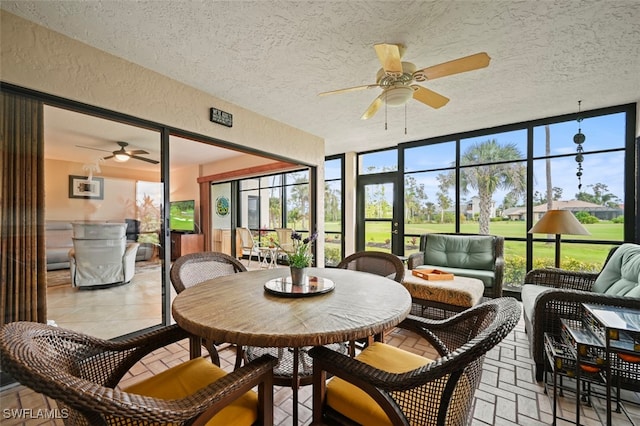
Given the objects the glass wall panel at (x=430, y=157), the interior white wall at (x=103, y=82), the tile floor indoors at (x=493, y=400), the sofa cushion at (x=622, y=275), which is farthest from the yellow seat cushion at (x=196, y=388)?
the glass wall panel at (x=430, y=157)

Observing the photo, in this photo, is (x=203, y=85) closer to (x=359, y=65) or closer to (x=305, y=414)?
(x=359, y=65)

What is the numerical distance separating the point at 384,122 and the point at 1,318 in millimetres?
4504

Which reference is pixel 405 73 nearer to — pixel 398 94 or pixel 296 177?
pixel 398 94

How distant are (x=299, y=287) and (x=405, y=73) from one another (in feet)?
6.17

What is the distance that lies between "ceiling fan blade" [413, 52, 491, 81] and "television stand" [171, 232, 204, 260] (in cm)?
664

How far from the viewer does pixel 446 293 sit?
2.67 metres

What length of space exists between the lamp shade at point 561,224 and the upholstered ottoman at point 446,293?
3.03 ft

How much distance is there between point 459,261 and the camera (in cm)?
385

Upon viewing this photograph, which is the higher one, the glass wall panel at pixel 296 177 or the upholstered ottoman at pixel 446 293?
the glass wall panel at pixel 296 177

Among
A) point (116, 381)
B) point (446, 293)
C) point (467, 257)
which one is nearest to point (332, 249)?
point (467, 257)

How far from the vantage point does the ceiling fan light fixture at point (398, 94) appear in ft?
7.29

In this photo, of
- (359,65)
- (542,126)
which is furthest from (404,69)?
(542,126)

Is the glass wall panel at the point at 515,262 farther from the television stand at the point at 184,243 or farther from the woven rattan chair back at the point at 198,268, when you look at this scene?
the television stand at the point at 184,243

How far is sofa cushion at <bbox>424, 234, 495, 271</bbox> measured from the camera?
369 cm
